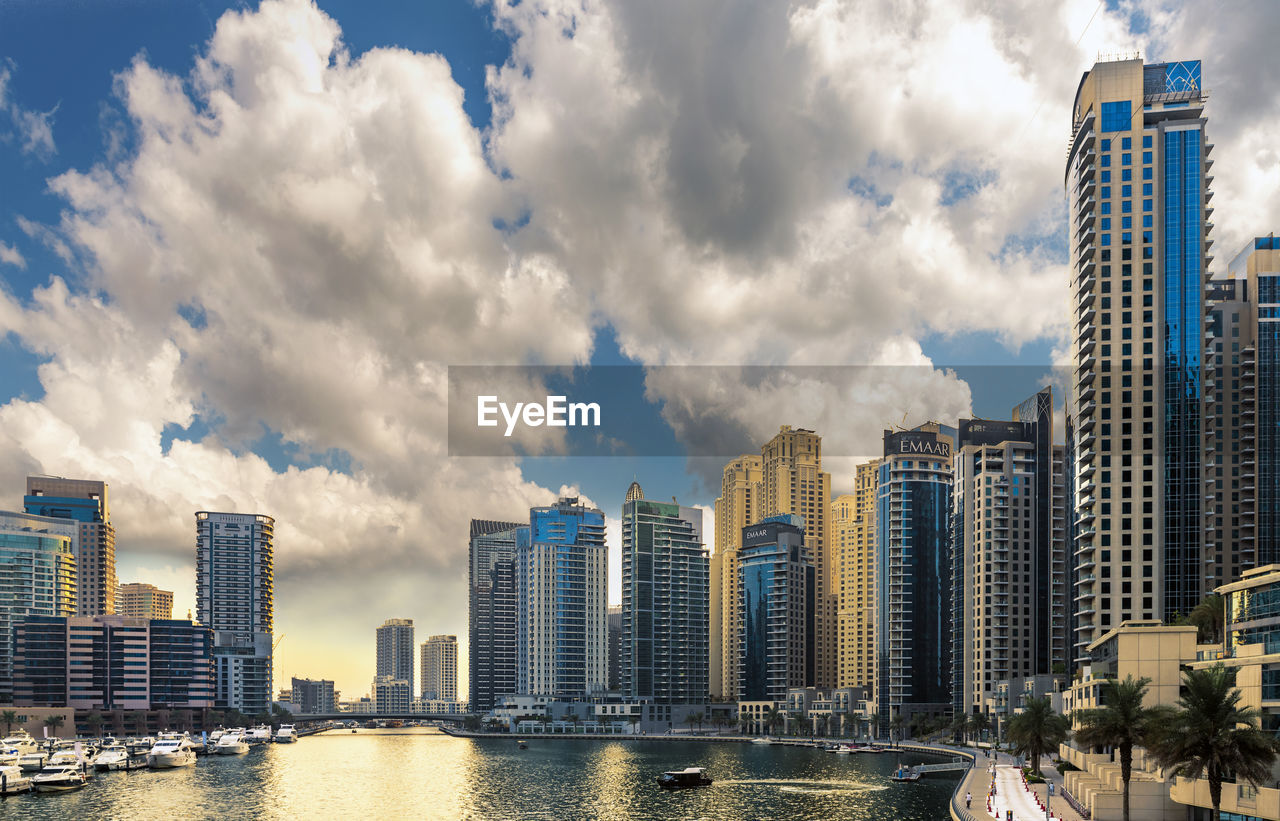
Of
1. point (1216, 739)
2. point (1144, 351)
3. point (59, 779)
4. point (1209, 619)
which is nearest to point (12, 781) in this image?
point (59, 779)

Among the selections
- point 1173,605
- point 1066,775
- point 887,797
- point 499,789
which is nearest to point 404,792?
point 499,789

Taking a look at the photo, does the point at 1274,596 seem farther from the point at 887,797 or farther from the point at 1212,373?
the point at 1212,373

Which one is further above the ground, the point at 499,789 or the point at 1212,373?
the point at 1212,373

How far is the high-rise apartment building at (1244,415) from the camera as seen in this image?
530 feet

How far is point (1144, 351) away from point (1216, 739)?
105 meters

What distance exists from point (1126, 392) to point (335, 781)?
133 m

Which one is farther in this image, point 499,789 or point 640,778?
point 640,778

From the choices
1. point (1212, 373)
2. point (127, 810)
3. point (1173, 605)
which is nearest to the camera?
point (127, 810)

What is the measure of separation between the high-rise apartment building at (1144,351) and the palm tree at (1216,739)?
93514mm

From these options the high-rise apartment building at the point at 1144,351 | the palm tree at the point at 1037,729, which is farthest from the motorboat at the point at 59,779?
the high-rise apartment building at the point at 1144,351

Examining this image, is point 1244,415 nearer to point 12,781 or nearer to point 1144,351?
point 1144,351

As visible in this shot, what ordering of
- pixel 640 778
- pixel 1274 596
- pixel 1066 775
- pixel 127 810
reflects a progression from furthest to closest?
pixel 640 778
pixel 127 810
pixel 1066 775
pixel 1274 596

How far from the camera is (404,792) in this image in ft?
529

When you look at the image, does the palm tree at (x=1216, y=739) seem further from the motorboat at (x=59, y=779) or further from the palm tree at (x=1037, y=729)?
the motorboat at (x=59, y=779)
